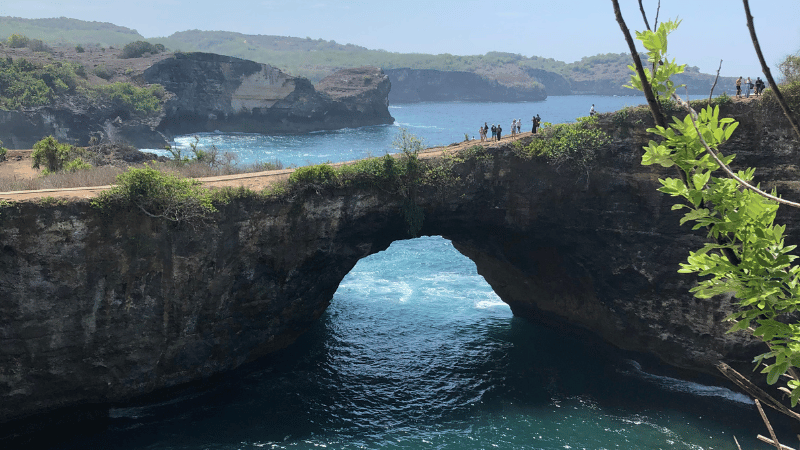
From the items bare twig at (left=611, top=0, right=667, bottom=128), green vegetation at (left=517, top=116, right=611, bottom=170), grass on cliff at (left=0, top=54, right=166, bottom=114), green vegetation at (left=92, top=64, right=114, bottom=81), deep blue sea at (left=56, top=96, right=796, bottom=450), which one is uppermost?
green vegetation at (left=92, top=64, right=114, bottom=81)

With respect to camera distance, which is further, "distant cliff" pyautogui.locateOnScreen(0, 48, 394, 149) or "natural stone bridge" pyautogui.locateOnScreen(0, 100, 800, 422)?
"distant cliff" pyautogui.locateOnScreen(0, 48, 394, 149)

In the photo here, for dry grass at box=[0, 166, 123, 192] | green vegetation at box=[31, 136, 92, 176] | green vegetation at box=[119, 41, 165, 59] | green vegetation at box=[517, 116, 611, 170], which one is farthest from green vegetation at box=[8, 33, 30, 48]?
green vegetation at box=[517, 116, 611, 170]

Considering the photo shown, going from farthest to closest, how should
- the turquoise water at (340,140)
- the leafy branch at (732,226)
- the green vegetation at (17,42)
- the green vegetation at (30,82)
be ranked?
the green vegetation at (17,42), the turquoise water at (340,140), the green vegetation at (30,82), the leafy branch at (732,226)

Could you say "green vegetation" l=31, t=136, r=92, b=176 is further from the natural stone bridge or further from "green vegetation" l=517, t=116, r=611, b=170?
"green vegetation" l=517, t=116, r=611, b=170

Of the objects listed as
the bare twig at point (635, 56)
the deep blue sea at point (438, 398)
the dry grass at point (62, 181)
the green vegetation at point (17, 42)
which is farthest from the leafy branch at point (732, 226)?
the green vegetation at point (17, 42)

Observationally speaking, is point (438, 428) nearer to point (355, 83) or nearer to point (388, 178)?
point (388, 178)

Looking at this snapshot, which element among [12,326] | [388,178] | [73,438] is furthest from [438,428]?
[12,326]

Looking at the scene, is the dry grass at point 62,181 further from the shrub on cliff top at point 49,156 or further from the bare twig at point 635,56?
the bare twig at point 635,56
